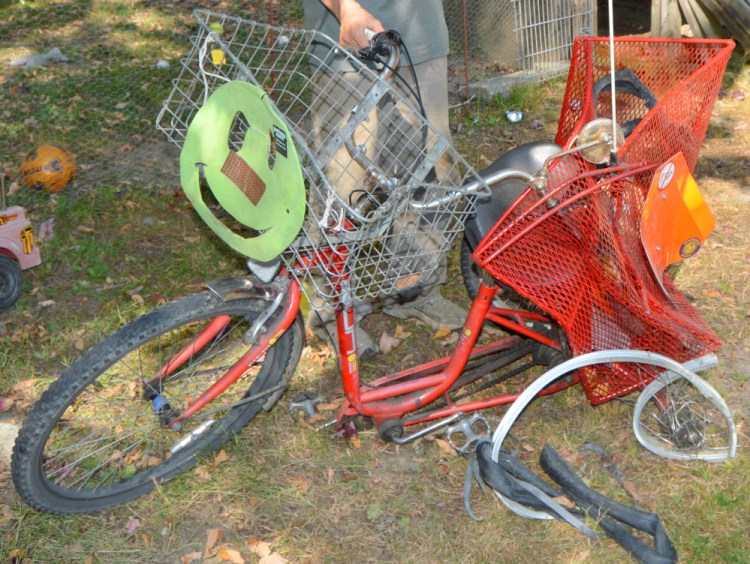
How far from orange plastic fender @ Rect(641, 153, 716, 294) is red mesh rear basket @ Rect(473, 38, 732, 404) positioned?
0.05 metres

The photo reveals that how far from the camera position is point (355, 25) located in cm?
252

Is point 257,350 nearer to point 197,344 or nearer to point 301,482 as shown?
point 197,344

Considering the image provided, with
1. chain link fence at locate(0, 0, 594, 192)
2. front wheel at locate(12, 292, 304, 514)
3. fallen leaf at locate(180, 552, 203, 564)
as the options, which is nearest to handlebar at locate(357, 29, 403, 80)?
front wheel at locate(12, 292, 304, 514)

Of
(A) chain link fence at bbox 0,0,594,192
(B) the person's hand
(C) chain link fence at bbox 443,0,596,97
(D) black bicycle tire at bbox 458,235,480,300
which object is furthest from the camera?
(C) chain link fence at bbox 443,0,596,97

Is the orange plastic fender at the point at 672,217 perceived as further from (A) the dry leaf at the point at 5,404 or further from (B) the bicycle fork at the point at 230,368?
(A) the dry leaf at the point at 5,404

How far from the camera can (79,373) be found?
8.45ft

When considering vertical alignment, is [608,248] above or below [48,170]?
above

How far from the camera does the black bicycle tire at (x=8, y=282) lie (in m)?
4.12

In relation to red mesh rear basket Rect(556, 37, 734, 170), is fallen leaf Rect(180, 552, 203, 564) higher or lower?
lower

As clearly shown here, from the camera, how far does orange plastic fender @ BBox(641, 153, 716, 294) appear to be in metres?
2.66

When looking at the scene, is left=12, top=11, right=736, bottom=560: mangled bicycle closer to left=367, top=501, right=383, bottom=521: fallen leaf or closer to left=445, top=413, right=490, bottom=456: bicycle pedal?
left=445, top=413, right=490, bottom=456: bicycle pedal

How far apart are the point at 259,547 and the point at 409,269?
1196mm

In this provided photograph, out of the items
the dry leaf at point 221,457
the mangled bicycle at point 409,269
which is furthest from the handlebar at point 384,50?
Answer: the dry leaf at point 221,457

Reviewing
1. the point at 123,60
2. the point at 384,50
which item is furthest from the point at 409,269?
the point at 123,60
